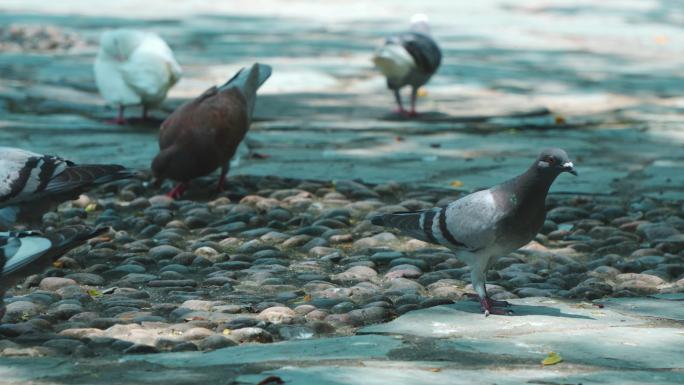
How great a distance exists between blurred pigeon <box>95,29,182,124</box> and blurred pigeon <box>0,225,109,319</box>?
4.12 m

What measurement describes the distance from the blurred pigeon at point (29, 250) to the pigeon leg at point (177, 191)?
2.44 m

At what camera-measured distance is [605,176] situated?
658 centimetres

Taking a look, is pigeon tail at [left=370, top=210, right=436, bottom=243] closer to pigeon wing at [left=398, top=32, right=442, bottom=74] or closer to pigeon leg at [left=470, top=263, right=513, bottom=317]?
pigeon leg at [left=470, top=263, right=513, bottom=317]

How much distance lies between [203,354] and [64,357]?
41cm

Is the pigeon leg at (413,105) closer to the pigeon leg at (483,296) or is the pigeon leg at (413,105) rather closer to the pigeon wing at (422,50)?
the pigeon wing at (422,50)

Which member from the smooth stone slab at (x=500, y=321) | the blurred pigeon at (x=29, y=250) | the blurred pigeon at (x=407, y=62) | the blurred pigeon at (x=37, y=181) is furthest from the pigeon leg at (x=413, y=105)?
the blurred pigeon at (x=29, y=250)

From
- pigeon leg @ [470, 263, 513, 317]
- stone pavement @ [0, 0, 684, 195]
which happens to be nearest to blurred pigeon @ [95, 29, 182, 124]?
stone pavement @ [0, 0, 684, 195]

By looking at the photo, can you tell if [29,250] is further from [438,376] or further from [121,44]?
[121,44]

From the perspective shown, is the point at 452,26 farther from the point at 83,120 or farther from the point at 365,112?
the point at 83,120

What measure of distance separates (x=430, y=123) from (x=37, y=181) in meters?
3.91

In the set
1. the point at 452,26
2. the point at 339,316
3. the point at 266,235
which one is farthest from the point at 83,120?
the point at 452,26

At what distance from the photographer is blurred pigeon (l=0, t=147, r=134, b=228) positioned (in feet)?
16.1

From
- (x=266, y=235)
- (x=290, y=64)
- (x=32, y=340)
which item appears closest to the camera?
(x=32, y=340)

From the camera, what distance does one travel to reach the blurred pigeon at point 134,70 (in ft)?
26.1
